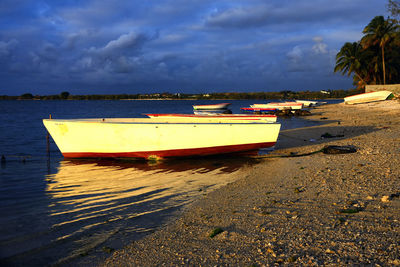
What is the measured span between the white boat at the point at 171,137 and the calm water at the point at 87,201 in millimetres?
386

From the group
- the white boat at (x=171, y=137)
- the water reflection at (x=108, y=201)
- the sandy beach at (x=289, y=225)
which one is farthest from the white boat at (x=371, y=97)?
the sandy beach at (x=289, y=225)

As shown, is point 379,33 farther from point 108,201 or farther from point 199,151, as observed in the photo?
point 108,201

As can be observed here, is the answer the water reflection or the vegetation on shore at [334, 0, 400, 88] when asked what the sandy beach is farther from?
the vegetation on shore at [334, 0, 400, 88]

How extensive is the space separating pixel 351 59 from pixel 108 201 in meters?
45.6

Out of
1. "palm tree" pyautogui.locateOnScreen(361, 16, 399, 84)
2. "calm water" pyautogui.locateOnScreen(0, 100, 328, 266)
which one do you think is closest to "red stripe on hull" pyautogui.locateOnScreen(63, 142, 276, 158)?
"calm water" pyautogui.locateOnScreen(0, 100, 328, 266)

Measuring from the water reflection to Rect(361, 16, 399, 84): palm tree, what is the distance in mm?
36821

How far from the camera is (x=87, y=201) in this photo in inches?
224

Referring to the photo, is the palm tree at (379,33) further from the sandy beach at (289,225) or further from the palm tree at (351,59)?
the sandy beach at (289,225)

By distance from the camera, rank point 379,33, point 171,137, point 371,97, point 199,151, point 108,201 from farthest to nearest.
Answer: point 379,33 < point 371,97 < point 199,151 < point 171,137 < point 108,201

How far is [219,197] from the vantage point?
17.9ft

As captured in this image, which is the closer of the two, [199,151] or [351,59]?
[199,151]

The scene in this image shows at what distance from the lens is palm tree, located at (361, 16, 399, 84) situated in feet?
121

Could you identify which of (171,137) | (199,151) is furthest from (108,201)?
(199,151)

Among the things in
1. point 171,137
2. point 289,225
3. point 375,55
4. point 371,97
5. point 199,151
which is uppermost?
point 375,55
